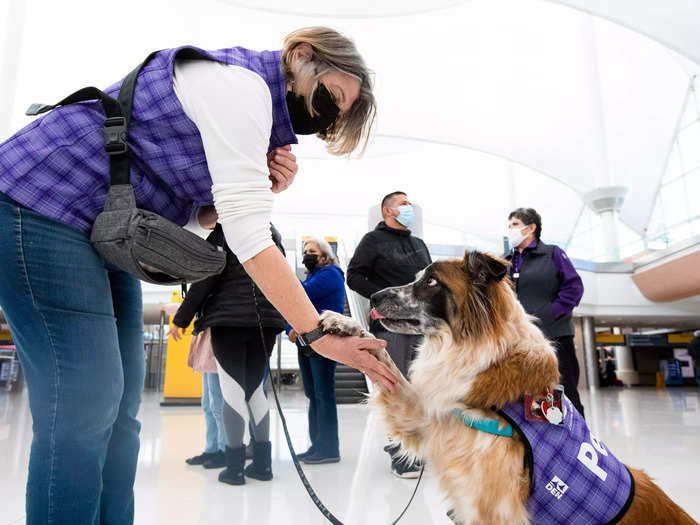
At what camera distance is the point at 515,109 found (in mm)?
21719

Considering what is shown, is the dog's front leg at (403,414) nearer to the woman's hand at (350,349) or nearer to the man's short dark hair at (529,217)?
the woman's hand at (350,349)

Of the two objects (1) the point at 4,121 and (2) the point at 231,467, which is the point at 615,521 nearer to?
(2) the point at 231,467

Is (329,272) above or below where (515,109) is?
below

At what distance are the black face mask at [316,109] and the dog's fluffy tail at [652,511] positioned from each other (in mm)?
1594

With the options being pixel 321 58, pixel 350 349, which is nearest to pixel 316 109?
pixel 321 58

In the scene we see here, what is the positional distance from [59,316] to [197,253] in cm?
37

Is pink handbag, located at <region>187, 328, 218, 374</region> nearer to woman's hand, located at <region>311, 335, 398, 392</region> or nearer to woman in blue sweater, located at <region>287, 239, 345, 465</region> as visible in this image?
woman in blue sweater, located at <region>287, 239, 345, 465</region>

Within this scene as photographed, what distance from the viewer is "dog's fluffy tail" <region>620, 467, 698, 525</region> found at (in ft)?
5.36

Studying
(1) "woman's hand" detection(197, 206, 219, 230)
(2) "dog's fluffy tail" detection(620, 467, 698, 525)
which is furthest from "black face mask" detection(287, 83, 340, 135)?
(2) "dog's fluffy tail" detection(620, 467, 698, 525)

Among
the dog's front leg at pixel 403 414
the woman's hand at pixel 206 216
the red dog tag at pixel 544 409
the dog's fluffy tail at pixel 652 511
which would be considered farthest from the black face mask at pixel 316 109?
the dog's fluffy tail at pixel 652 511

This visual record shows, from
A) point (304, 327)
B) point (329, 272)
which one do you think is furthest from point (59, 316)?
point (329, 272)

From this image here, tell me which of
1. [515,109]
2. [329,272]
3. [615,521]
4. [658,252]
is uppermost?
[515,109]

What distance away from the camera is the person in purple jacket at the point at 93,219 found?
122 cm

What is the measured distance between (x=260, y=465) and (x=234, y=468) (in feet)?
0.60
